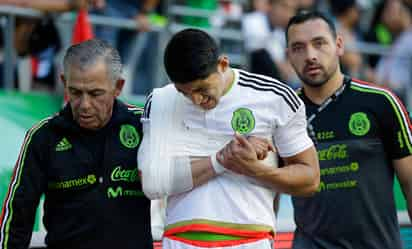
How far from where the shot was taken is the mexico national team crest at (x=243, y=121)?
3.73 m

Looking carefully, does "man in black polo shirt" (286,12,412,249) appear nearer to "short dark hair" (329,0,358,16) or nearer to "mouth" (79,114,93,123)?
"mouth" (79,114,93,123)

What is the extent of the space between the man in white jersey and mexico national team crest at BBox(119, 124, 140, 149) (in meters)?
0.21

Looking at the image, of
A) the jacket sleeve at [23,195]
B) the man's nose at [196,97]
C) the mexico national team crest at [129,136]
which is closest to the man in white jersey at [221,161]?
the man's nose at [196,97]

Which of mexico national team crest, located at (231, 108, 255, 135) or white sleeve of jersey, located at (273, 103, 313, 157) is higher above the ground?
mexico national team crest, located at (231, 108, 255, 135)

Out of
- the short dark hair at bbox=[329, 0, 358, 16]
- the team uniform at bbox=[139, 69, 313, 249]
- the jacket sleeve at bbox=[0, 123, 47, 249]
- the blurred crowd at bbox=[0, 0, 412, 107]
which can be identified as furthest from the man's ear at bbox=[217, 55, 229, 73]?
the short dark hair at bbox=[329, 0, 358, 16]

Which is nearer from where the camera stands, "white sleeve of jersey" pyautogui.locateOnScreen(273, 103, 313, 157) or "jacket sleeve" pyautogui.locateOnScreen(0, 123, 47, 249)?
"white sleeve of jersey" pyautogui.locateOnScreen(273, 103, 313, 157)

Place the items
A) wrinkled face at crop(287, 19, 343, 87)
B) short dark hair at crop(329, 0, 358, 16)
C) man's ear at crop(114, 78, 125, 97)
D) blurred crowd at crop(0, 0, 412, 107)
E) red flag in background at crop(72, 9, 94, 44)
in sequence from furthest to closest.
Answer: short dark hair at crop(329, 0, 358, 16)
blurred crowd at crop(0, 0, 412, 107)
red flag in background at crop(72, 9, 94, 44)
wrinkled face at crop(287, 19, 343, 87)
man's ear at crop(114, 78, 125, 97)

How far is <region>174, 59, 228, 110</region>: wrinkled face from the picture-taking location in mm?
3601

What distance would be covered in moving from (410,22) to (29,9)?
5.53 metres

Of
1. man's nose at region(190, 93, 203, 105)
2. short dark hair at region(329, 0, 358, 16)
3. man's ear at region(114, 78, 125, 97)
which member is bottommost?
man's nose at region(190, 93, 203, 105)

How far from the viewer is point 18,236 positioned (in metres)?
3.92

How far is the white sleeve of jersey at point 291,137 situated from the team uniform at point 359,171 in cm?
118

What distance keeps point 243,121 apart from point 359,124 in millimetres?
1408

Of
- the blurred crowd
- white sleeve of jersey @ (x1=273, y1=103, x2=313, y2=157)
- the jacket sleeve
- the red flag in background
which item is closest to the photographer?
white sleeve of jersey @ (x1=273, y1=103, x2=313, y2=157)
